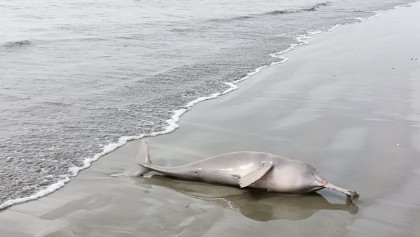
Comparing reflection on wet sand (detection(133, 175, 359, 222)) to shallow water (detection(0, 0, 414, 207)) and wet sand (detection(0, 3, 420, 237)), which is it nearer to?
wet sand (detection(0, 3, 420, 237))

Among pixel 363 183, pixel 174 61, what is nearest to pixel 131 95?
pixel 174 61

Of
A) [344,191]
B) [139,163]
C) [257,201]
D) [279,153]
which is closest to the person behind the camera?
[344,191]

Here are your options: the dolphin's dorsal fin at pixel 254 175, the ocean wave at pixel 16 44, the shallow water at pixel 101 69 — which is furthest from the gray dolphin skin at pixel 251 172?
the ocean wave at pixel 16 44

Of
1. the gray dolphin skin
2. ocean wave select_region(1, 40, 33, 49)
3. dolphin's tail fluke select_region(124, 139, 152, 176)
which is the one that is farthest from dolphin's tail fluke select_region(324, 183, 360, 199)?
ocean wave select_region(1, 40, 33, 49)

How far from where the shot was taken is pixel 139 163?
187 inches

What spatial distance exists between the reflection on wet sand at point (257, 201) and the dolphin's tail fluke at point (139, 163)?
103mm

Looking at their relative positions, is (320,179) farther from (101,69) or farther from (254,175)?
(101,69)

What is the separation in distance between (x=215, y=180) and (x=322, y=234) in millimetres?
1200

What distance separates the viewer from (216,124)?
6301 millimetres

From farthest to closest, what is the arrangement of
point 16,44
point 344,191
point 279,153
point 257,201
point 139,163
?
1. point 16,44
2. point 279,153
3. point 139,163
4. point 257,201
5. point 344,191

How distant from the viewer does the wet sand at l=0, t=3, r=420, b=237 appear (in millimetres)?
3771

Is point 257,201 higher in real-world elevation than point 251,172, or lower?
lower

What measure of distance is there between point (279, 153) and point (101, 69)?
5.26 meters

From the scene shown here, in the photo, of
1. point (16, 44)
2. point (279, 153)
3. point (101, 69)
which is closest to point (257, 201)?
point (279, 153)
